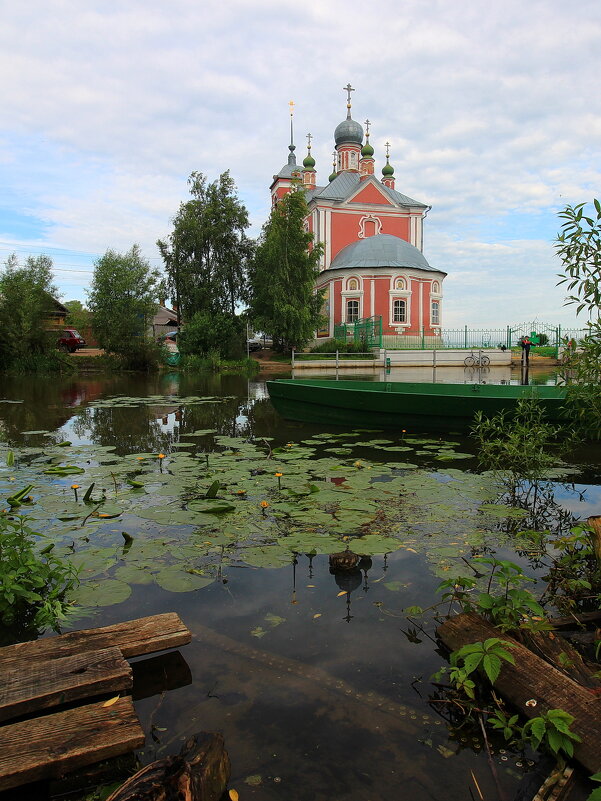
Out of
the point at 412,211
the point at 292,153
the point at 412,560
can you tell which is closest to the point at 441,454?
the point at 412,560

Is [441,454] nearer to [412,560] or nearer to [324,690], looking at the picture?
[412,560]

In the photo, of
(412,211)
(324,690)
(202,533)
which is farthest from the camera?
(412,211)

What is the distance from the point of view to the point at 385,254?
34281 mm

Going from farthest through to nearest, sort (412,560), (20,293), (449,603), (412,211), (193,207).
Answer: (412,211)
(193,207)
(20,293)
(412,560)
(449,603)

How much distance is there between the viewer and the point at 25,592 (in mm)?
2730

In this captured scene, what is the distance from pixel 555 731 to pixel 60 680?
181cm

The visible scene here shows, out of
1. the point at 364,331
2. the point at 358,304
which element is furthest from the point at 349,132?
the point at 364,331

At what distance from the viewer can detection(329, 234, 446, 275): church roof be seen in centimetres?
3381

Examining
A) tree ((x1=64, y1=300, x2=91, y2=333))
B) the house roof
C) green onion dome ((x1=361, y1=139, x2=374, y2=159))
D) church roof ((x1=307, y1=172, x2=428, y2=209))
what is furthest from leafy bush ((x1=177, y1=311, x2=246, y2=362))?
the house roof

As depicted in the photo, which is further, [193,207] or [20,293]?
[193,207]

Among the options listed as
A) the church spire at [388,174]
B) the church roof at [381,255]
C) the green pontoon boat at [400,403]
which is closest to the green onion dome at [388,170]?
the church spire at [388,174]

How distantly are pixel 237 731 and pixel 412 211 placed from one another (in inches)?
1621

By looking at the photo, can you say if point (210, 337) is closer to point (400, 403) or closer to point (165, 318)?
point (400, 403)

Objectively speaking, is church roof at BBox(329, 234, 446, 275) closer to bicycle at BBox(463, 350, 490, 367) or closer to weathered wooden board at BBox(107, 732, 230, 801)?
bicycle at BBox(463, 350, 490, 367)
